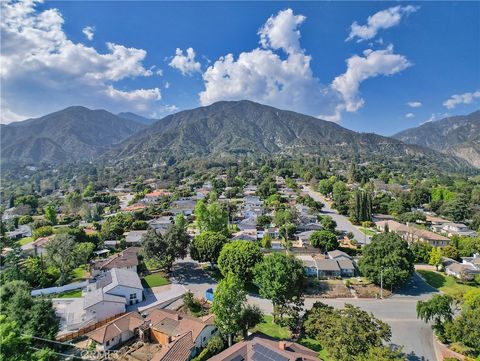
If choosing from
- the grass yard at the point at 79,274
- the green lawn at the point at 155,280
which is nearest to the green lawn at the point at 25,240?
the grass yard at the point at 79,274

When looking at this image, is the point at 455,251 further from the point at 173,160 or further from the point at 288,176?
the point at 173,160

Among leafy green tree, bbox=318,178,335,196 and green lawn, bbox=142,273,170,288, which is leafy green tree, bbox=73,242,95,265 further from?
leafy green tree, bbox=318,178,335,196

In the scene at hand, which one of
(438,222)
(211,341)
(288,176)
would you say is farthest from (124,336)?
(288,176)

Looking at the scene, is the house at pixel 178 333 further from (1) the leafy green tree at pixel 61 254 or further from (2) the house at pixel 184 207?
(2) the house at pixel 184 207

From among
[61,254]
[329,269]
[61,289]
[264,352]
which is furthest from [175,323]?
[329,269]

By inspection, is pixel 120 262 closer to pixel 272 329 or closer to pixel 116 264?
pixel 116 264
